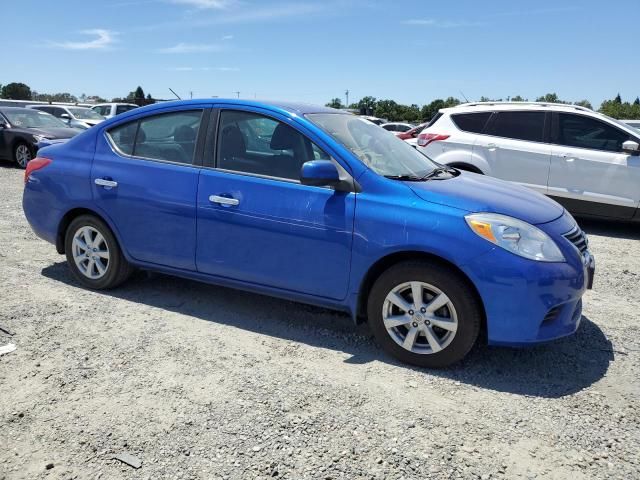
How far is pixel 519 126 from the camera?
27.3 feet

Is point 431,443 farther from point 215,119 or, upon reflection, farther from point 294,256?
point 215,119

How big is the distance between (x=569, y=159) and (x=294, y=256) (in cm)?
566

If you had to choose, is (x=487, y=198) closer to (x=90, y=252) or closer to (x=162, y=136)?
(x=162, y=136)

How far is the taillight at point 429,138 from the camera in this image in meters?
8.68

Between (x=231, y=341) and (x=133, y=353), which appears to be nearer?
(x=133, y=353)

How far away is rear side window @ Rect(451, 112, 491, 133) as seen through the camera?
855 cm

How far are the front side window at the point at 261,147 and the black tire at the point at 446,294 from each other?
3.30ft

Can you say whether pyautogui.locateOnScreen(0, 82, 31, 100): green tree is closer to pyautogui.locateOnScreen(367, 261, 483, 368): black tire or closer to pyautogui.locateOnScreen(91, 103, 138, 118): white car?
pyautogui.locateOnScreen(91, 103, 138, 118): white car

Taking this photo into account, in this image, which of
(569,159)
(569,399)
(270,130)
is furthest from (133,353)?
(569,159)

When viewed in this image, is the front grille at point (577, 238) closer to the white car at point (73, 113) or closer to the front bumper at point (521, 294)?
the front bumper at point (521, 294)

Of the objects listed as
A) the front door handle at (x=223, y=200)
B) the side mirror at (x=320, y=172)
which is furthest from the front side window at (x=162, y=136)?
the side mirror at (x=320, y=172)

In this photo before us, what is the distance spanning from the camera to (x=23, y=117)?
45.4ft

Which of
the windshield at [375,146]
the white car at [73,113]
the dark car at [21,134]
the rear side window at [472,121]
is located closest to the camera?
the windshield at [375,146]

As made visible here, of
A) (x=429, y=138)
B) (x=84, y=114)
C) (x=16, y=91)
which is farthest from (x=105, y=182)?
(x=16, y=91)
